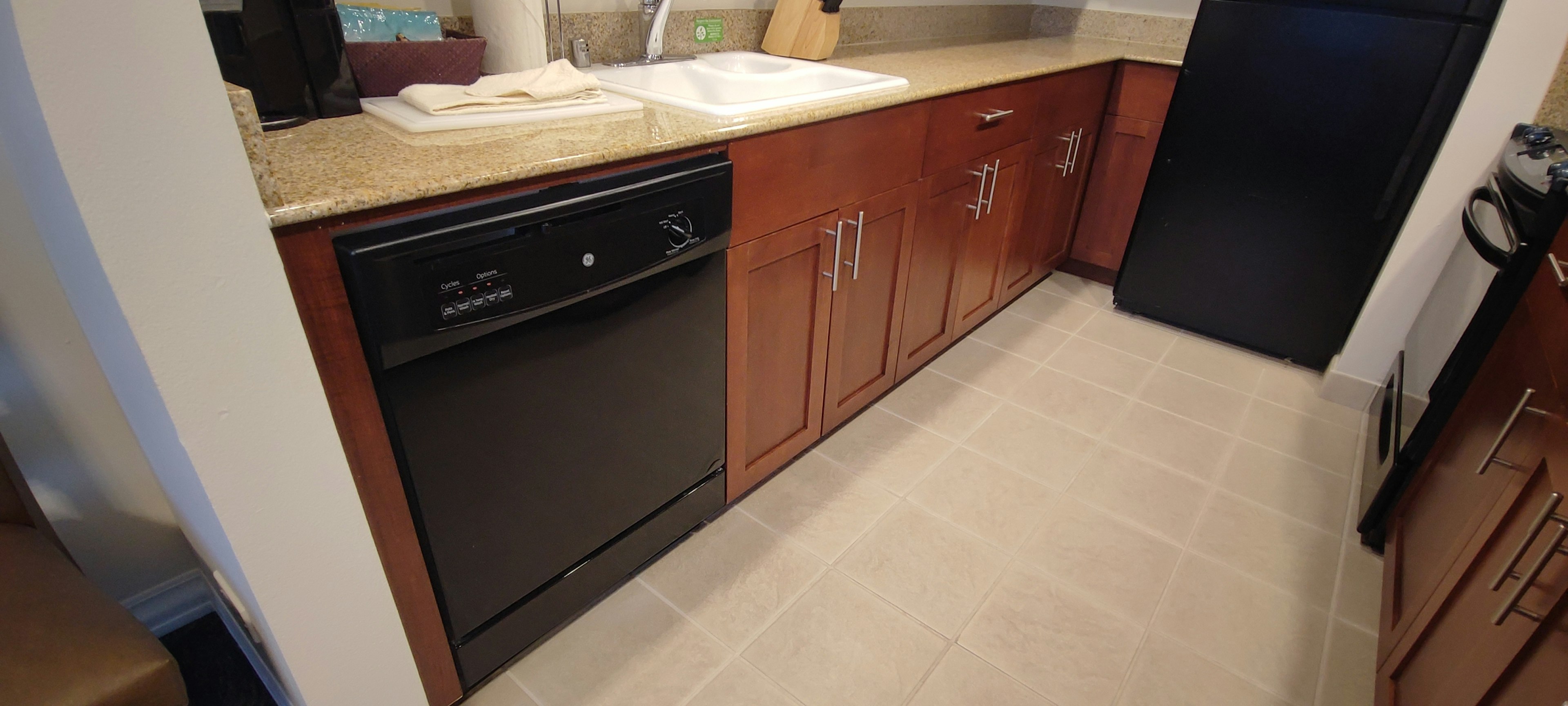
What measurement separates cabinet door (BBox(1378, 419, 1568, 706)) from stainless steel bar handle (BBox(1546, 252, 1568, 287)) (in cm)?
24

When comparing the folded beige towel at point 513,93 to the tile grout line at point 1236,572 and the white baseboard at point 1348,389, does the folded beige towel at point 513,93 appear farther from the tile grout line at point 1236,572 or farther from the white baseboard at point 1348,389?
the white baseboard at point 1348,389

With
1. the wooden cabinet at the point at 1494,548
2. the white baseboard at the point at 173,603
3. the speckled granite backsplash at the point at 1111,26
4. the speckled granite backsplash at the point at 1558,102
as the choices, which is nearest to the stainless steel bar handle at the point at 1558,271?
the wooden cabinet at the point at 1494,548

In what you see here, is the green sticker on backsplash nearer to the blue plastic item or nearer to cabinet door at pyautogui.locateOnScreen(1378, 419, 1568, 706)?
the blue plastic item

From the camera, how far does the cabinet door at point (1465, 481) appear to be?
→ 111 centimetres

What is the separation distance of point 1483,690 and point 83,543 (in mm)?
2093

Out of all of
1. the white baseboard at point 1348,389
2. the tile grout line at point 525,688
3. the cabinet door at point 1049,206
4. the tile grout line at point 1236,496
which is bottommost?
the tile grout line at point 1236,496

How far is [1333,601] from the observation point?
1.53 m

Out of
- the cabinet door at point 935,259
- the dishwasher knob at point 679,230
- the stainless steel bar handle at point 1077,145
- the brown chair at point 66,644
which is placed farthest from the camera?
the stainless steel bar handle at point 1077,145

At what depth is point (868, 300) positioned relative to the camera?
5.94 feet

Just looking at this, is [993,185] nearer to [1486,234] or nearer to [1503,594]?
[1486,234]

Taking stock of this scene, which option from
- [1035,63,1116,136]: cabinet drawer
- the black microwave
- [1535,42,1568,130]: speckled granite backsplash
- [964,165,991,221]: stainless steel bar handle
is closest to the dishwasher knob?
the black microwave

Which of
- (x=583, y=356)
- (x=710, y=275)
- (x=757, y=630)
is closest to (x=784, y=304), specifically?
(x=710, y=275)

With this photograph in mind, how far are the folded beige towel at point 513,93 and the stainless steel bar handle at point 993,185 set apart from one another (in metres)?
1.24

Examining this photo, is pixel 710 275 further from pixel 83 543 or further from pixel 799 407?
pixel 83 543
